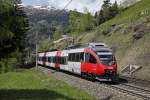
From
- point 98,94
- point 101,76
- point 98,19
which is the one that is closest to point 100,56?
point 101,76

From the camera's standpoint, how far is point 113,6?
15912cm

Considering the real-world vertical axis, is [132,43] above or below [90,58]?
above

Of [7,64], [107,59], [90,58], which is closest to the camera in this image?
[107,59]

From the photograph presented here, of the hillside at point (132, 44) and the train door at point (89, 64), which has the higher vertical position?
the hillside at point (132, 44)

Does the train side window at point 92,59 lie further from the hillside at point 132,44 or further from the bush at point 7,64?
the bush at point 7,64

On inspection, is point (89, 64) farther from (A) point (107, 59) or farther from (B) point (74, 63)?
(B) point (74, 63)

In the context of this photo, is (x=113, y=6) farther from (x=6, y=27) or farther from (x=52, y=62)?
(x=6, y=27)

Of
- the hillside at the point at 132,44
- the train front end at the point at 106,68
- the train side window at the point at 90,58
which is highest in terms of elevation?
the hillside at the point at 132,44

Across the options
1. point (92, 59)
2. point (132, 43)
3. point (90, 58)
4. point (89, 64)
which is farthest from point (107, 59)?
→ point (132, 43)

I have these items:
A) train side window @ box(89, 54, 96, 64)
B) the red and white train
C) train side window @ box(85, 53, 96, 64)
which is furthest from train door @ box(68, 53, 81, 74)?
→ train side window @ box(89, 54, 96, 64)

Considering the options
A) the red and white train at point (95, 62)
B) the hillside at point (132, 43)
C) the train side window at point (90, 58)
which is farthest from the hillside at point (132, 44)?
the train side window at point (90, 58)

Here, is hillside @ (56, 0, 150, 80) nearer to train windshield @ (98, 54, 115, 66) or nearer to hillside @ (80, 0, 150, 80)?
hillside @ (80, 0, 150, 80)

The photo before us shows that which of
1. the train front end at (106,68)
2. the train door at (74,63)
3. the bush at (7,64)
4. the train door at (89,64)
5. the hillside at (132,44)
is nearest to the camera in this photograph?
the train front end at (106,68)

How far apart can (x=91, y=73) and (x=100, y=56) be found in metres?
2.25
